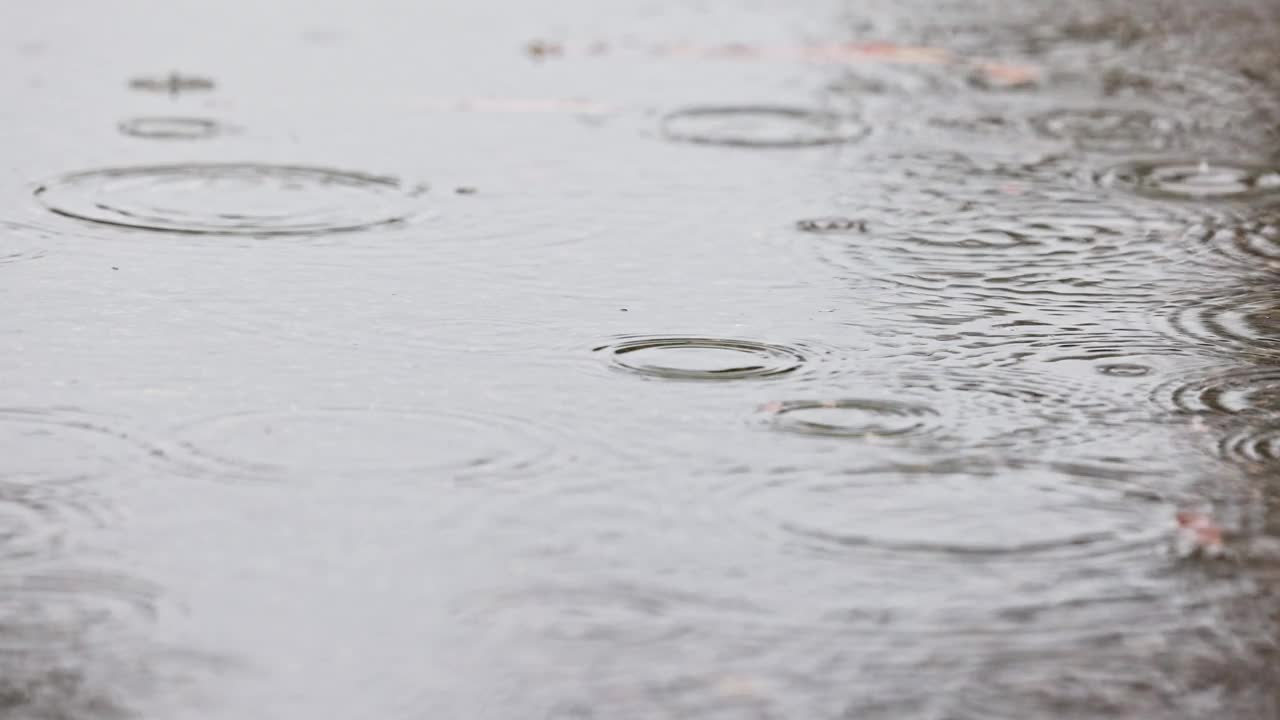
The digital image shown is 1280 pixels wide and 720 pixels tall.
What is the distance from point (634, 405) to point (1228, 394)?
1475 millimetres

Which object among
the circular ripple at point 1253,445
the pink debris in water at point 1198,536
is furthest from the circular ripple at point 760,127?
the pink debris in water at point 1198,536

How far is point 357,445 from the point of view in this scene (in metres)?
4.71

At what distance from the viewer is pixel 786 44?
12656 mm

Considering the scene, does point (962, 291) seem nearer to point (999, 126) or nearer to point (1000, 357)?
point (1000, 357)

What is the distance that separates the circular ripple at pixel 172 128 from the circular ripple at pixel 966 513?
200 inches

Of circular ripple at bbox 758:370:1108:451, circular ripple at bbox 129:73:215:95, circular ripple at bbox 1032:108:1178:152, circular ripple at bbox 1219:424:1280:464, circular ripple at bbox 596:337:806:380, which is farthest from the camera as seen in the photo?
circular ripple at bbox 129:73:215:95

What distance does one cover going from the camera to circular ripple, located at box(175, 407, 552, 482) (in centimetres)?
453

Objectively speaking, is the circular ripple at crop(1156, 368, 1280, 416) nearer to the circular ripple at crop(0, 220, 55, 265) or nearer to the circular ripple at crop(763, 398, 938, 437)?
the circular ripple at crop(763, 398, 938, 437)

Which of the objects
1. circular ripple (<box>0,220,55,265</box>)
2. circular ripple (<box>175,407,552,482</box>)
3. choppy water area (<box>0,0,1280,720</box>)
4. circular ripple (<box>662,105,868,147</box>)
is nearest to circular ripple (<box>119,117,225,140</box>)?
choppy water area (<box>0,0,1280,720</box>)

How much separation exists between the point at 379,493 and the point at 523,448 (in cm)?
44

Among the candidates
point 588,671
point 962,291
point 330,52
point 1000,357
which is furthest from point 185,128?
point 588,671

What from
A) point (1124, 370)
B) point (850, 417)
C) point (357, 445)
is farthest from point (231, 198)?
point (1124, 370)

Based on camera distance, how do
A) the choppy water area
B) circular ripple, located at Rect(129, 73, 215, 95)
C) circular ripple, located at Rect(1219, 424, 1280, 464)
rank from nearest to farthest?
the choppy water area < circular ripple, located at Rect(1219, 424, 1280, 464) < circular ripple, located at Rect(129, 73, 215, 95)

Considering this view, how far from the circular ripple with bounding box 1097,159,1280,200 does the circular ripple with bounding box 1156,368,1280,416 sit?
105 inches
